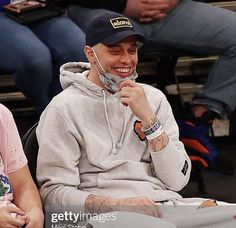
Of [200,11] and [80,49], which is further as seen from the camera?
[200,11]

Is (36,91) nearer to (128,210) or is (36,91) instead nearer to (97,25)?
(97,25)

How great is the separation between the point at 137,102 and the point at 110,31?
258mm

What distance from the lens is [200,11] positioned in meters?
3.32

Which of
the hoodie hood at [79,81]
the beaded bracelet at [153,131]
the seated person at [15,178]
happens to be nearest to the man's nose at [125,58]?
the hoodie hood at [79,81]

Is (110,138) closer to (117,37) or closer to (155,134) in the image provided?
(155,134)

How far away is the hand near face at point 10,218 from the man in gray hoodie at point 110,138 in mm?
191

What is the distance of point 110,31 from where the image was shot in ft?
6.86

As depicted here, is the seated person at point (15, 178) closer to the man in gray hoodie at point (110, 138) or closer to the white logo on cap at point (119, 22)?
the man in gray hoodie at point (110, 138)

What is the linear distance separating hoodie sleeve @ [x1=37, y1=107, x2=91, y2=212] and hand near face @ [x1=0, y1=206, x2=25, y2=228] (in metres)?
0.21

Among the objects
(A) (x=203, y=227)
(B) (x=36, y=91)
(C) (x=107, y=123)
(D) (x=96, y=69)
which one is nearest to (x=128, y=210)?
(A) (x=203, y=227)

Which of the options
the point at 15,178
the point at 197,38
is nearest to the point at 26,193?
the point at 15,178

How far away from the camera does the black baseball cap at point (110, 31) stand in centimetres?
209

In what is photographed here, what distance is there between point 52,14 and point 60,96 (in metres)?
1.05

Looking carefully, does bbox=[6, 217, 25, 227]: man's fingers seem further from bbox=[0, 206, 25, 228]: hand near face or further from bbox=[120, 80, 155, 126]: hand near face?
bbox=[120, 80, 155, 126]: hand near face
